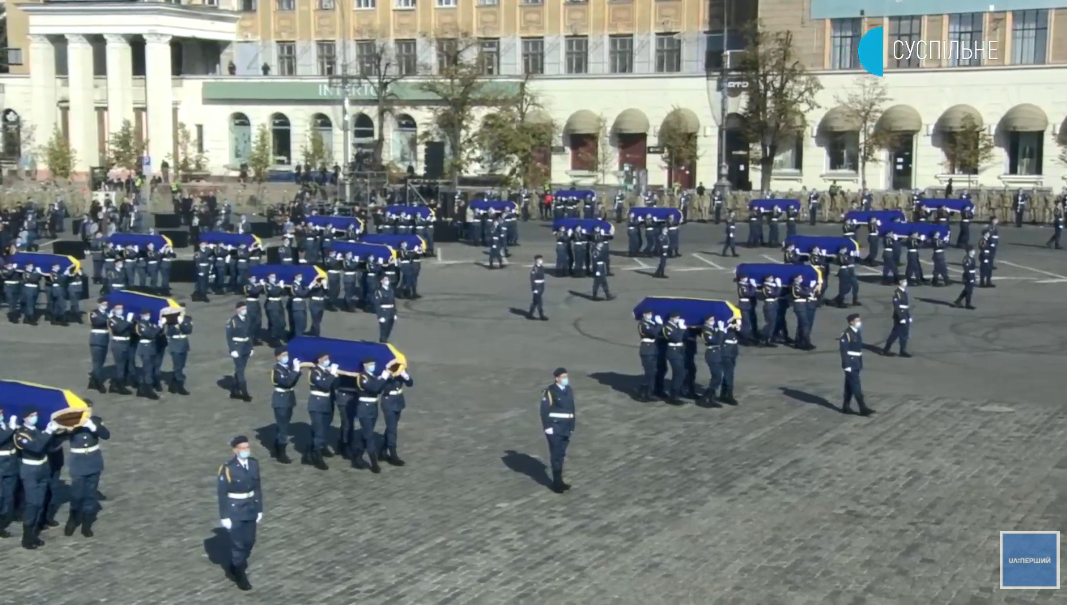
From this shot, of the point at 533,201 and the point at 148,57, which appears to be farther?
the point at 148,57

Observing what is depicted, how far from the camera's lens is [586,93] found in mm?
68875

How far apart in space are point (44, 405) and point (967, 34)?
180 feet

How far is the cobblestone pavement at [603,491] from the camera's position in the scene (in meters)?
13.7

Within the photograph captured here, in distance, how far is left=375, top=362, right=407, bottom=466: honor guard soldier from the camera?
58.3 ft

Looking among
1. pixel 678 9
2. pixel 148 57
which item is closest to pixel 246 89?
pixel 148 57

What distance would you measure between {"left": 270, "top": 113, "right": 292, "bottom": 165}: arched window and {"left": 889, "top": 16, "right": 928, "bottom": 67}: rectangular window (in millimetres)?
32584

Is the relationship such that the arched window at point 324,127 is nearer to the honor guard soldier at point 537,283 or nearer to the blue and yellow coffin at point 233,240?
the blue and yellow coffin at point 233,240

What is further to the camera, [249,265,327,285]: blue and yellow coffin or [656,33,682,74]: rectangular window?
[656,33,682,74]: rectangular window

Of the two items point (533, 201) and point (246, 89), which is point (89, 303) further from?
point (246, 89)

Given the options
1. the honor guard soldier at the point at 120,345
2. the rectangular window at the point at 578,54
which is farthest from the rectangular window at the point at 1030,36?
the honor guard soldier at the point at 120,345

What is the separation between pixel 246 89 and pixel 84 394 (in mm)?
54163

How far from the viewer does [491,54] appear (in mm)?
72625

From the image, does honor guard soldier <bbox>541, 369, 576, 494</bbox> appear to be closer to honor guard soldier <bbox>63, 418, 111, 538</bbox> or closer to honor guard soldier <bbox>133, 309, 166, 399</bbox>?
honor guard soldier <bbox>63, 418, 111, 538</bbox>

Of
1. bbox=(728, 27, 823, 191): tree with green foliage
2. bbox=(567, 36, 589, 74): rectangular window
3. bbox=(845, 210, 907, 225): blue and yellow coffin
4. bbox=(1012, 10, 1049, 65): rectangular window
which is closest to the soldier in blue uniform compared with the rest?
bbox=(845, 210, 907, 225): blue and yellow coffin
